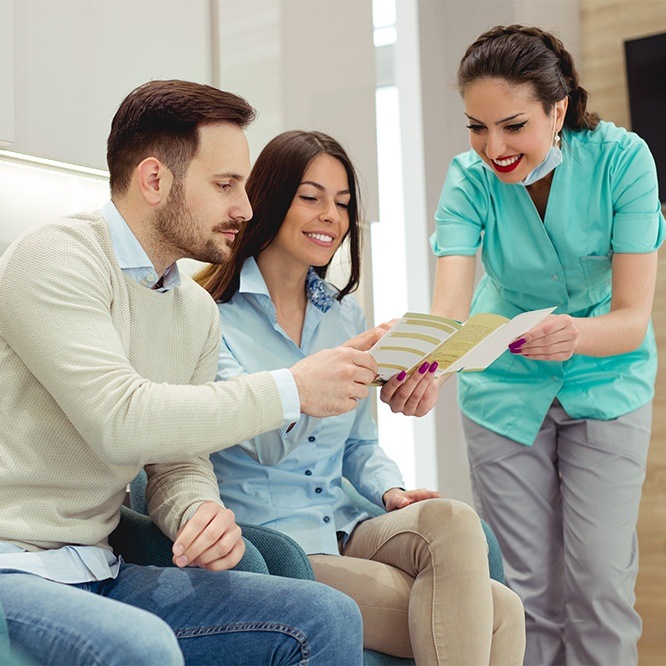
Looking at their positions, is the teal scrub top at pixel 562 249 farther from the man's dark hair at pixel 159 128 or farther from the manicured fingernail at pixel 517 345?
the man's dark hair at pixel 159 128

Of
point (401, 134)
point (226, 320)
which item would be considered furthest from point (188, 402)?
point (401, 134)

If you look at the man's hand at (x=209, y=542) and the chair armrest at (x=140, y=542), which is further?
the chair armrest at (x=140, y=542)

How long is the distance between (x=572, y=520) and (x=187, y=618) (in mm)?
1292

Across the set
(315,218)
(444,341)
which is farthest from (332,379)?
(315,218)

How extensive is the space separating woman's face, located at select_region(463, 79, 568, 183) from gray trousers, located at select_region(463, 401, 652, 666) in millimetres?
622

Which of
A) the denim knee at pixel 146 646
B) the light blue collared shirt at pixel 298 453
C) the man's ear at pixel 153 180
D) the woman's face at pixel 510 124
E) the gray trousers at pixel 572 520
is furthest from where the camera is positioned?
the gray trousers at pixel 572 520

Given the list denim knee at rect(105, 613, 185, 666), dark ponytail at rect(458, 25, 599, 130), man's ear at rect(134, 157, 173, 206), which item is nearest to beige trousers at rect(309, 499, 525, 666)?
denim knee at rect(105, 613, 185, 666)

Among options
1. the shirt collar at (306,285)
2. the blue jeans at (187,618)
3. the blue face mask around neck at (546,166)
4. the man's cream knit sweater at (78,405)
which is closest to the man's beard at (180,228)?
the man's cream knit sweater at (78,405)

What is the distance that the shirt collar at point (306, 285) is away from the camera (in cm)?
197

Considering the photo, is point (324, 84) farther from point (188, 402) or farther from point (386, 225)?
point (188, 402)

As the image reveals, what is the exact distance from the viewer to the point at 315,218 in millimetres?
2039

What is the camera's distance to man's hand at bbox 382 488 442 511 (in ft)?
6.21

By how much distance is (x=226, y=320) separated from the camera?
195 cm

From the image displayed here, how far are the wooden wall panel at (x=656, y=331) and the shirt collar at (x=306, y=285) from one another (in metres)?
1.82
